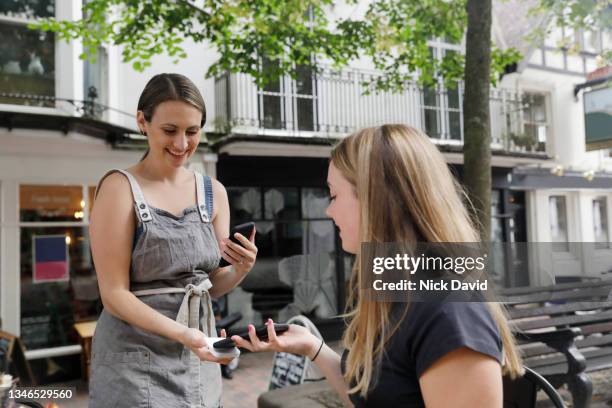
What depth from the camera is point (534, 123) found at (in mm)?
12352

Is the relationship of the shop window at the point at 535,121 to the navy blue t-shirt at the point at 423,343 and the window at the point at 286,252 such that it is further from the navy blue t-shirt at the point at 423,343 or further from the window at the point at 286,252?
the navy blue t-shirt at the point at 423,343

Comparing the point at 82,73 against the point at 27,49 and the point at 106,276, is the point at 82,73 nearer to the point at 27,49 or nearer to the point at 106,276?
the point at 27,49

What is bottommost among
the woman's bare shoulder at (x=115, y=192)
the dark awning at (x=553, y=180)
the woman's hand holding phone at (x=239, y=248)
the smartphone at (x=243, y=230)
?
the woman's hand holding phone at (x=239, y=248)

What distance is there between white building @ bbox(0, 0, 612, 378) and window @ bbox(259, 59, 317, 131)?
0.02 m

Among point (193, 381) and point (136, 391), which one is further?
point (193, 381)

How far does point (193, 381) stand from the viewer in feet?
5.17

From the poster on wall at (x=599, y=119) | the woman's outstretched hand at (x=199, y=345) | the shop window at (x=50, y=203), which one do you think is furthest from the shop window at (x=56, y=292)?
the poster on wall at (x=599, y=119)

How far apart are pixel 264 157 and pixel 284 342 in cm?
724

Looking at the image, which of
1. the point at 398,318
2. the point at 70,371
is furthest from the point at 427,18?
the point at 70,371

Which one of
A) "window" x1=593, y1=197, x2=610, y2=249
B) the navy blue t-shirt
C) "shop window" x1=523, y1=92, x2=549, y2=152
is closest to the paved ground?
the navy blue t-shirt

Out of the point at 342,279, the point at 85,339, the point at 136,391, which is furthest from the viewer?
the point at 342,279

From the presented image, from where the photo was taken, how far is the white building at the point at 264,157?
6336mm

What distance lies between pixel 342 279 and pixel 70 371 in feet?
15.2

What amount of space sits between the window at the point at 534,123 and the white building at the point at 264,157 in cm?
4
